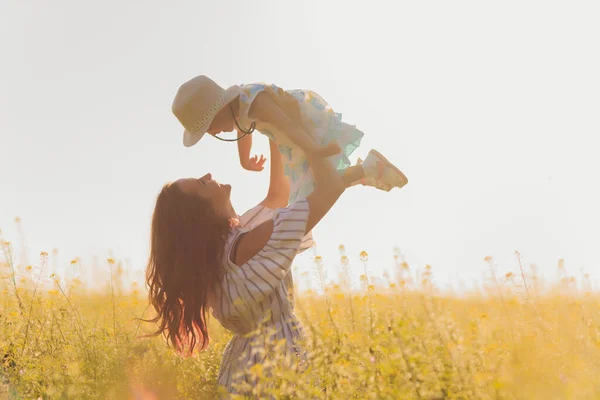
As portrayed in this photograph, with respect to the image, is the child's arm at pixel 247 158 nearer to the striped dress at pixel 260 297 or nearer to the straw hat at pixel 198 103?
the straw hat at pixel 198 103

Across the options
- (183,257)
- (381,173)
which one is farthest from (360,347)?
(381,173)

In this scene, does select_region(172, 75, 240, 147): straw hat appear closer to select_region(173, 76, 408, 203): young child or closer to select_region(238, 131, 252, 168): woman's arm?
select_region(173, 76, 408, 203): young child

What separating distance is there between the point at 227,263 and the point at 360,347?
0.88 metres

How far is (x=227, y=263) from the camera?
3.13m

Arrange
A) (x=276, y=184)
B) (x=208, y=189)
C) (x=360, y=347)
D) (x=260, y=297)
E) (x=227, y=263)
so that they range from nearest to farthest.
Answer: (x=360, y=347) < (x=260, y=297) < (x=227, y=263) < (x=208, y=189) < (x=276, y=184)

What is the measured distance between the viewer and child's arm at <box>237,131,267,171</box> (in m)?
4.19

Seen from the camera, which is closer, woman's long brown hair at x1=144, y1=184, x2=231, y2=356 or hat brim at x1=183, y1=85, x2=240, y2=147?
woman's long brown hair at x1=144, y1=184, x2=231, y2=356

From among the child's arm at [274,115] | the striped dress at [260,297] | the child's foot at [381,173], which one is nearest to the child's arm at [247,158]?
the child's arm at [274,115]

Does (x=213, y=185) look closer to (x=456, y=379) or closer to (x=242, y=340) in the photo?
(x=242, y=340)

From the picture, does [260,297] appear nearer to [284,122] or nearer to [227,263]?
[227,263]

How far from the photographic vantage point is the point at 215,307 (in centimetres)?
320

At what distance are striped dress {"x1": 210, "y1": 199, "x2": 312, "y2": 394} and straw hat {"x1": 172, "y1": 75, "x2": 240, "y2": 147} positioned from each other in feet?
3.13

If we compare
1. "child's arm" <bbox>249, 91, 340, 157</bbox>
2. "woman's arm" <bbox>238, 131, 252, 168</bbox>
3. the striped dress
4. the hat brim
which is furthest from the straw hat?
the striped dress

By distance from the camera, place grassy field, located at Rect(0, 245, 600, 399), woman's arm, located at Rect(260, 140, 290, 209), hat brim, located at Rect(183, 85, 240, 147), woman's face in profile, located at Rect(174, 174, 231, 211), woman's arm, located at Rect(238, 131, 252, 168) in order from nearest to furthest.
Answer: grassy field, located at Rect(0, 245, 600, 399) < woman's face in profile, located at Rect(174, 174, 231, 211) < hat brim, located at Rect(183, 85, 240, 147) < woman's arm, located at Rect(260, 140, 290, 209) < woman's arm, located at Rect(238, 131, 252, 168)
